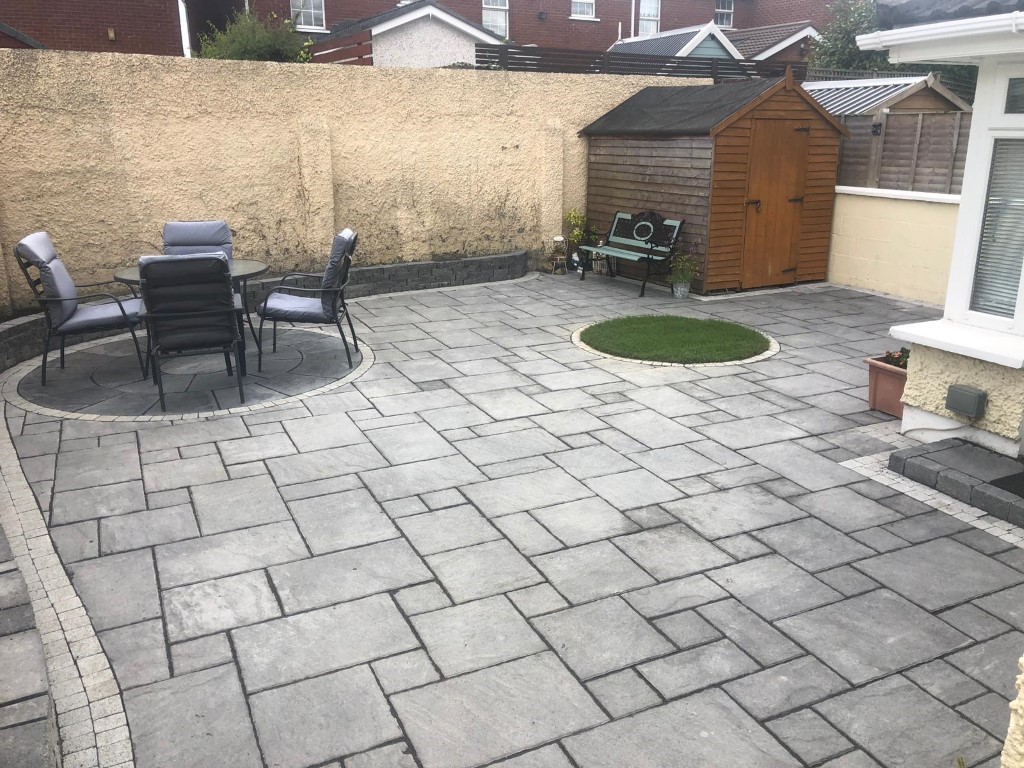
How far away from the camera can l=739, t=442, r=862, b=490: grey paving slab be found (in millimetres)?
4336

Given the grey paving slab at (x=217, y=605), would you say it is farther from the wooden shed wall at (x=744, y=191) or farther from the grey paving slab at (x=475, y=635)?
the wooden shed wall at (x=744, y=191)

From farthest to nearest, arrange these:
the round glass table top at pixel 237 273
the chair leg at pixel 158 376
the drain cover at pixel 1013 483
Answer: the round glass table top at pixel 237 273, the chair leg at pixel 158 376, the drain cover at pixel 1013 483

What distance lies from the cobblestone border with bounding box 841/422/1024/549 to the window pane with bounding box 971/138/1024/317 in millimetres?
956

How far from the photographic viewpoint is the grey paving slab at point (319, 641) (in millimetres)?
2811

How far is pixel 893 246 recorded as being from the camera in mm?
8719

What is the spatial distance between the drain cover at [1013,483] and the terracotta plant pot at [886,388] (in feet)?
3.65

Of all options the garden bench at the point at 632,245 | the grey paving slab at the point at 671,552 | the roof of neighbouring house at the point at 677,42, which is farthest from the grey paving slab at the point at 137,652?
the roof of neighbouring house at the point at 677,42

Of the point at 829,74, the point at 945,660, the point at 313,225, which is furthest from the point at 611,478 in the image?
the point at 829,74

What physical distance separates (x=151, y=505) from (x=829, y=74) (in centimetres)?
1391

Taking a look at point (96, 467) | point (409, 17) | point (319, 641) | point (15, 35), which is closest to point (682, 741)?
point (319, 641)

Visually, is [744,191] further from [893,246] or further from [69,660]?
[69,660]

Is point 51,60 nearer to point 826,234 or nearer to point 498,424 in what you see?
point 498,424

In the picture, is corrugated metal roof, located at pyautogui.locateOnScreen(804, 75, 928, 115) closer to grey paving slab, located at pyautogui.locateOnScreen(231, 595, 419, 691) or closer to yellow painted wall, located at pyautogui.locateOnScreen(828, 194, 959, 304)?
yellow painted wall, located at pyautogui.locateOnScreen(828, 194, 959, 304)

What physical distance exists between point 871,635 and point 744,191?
21.3ft
